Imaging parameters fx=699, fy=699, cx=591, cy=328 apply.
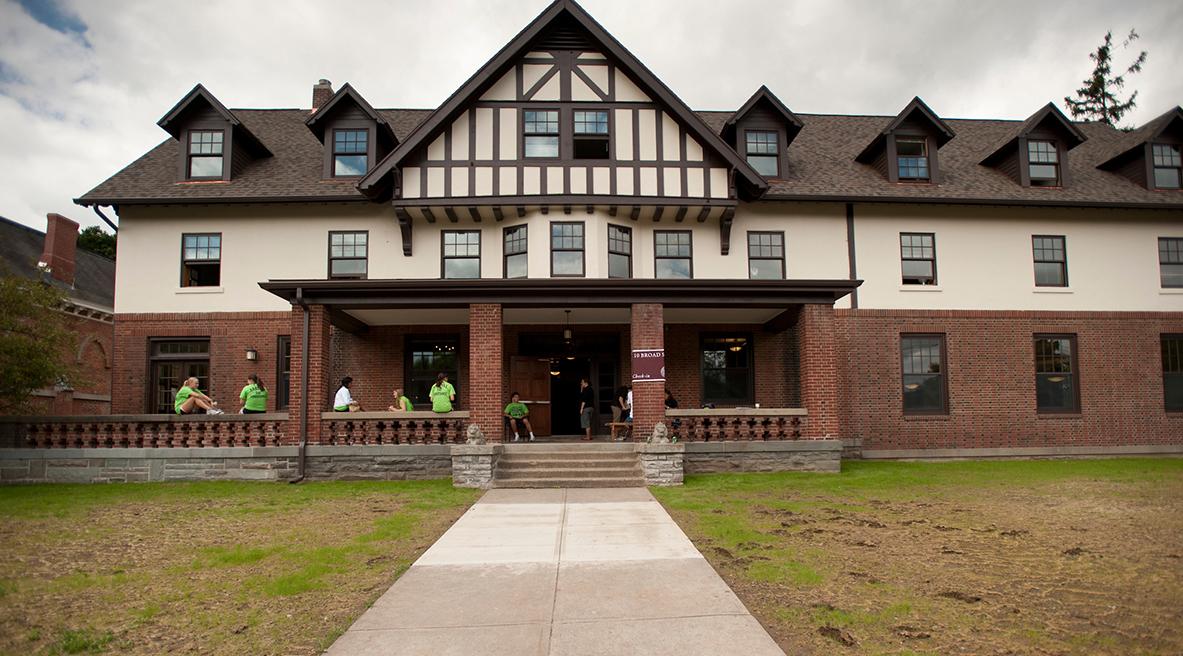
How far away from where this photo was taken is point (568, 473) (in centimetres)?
1359

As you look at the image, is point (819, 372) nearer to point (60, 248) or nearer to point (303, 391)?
point (303, 391)

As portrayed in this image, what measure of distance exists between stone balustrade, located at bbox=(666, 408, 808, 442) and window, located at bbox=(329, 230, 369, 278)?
900cm

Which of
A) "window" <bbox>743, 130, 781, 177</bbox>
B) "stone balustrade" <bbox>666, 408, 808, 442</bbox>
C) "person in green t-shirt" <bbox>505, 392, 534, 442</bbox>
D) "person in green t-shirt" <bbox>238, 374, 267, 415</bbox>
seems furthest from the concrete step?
"window" <bbox>743, 130, 781, 177</bbox>

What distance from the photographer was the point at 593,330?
19000 millimetres

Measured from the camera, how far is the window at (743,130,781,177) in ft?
63.4

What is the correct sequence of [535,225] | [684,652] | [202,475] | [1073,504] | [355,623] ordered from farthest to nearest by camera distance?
1. [535,225]
2. [202,475]
3. [1073,504]
4. [355,623]
5. [684,652]

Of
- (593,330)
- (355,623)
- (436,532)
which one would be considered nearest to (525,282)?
(593,330)

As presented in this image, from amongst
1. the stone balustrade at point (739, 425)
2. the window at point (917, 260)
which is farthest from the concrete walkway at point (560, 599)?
the window at point (917, 260)

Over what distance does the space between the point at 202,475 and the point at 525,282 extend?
300 inches

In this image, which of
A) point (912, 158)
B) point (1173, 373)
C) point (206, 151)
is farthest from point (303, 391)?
point (1173, 373)

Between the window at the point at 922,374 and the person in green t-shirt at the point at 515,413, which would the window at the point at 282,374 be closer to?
the person in green t-shirt at the point at 515,413

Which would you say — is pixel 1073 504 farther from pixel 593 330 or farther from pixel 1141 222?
pixel 1141 222

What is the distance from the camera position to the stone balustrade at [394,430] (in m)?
14.4

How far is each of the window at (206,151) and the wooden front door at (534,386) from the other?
956cm
